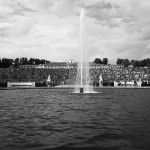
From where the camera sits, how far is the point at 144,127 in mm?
16406

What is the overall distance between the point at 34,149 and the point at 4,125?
20.2 ft

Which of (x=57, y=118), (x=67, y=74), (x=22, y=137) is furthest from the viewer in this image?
(x=67, y=74)

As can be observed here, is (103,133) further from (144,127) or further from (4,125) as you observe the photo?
(4,125)

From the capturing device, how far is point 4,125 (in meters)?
17.5

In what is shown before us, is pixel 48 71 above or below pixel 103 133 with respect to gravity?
above

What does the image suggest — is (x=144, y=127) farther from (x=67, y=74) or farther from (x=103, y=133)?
(x=67, y=74)

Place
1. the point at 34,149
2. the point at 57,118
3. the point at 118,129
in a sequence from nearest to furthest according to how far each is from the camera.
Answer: the point at 34,149, the point at 118,129, the point at 57,118

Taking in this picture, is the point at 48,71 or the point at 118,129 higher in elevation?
the point at 48,71

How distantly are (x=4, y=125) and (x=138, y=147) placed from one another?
8737mm

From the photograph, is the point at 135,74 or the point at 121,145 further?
the point at 135,74

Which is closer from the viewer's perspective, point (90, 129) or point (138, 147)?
point (138, 147)

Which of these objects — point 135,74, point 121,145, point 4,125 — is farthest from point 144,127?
point 135,74

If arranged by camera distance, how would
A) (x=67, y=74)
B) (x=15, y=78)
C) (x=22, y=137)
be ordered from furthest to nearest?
(x=67, y=74) → (x=15, y=78) → (x=22, y=137)

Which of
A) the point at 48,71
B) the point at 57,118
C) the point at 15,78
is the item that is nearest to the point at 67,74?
the point at 48,71
